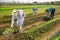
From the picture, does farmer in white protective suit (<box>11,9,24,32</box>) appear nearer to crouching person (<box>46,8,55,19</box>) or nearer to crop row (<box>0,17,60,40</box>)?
crop row (<box>0,17,60,40</box>)

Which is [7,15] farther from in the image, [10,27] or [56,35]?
[56,35]

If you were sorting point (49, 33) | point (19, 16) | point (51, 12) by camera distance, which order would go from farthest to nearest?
1. point (51, 12)
2. point (49, 33)
3. point (19, 16)

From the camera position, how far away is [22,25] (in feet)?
13.4

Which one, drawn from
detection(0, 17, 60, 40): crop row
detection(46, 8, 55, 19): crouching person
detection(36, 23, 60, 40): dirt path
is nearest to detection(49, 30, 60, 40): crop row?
detection(36, 23, 60, 40): dirt path

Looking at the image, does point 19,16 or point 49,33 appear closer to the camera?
point 19,16

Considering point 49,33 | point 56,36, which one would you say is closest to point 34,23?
point 49,33

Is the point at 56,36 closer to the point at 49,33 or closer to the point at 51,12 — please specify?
the point at 49,33

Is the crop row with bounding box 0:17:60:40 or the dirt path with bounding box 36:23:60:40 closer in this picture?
the crop row with bounding box 0:17:60:40

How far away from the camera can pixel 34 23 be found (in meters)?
4.29

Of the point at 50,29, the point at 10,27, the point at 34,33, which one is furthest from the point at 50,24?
the point at 10,27

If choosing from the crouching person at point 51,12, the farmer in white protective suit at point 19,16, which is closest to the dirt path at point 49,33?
the crouching person at point 51,12

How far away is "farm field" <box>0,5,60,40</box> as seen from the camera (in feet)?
13.0

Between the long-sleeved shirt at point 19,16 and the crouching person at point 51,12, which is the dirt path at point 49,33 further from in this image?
the long-sleeved shirt at point 19,16

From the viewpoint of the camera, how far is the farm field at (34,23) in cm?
396
